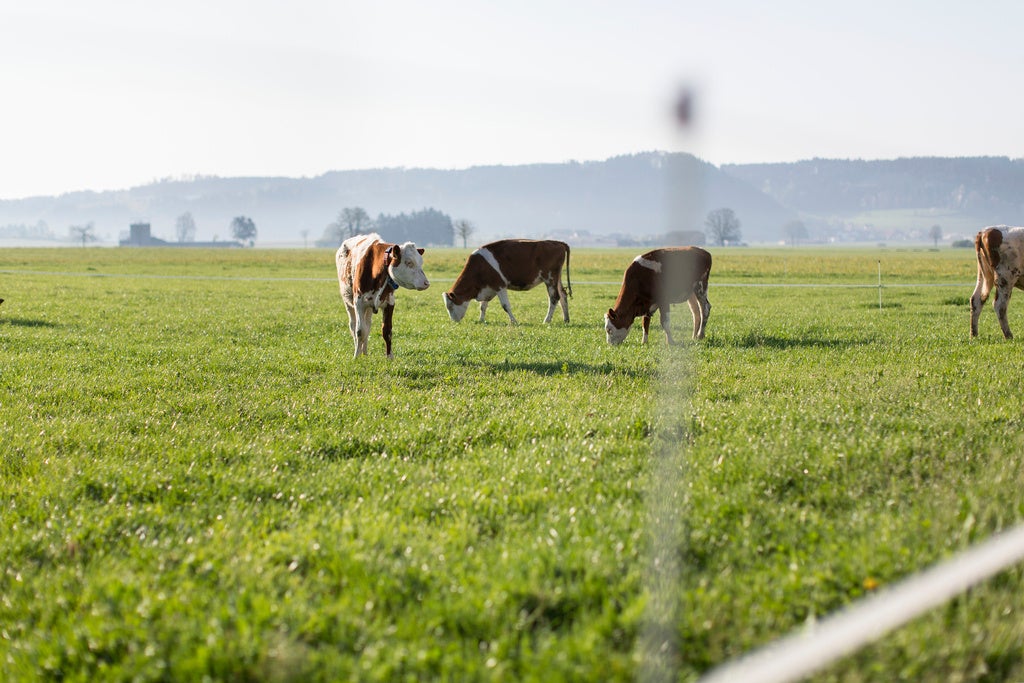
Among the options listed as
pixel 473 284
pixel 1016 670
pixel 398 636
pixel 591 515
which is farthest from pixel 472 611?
pixel 473 284

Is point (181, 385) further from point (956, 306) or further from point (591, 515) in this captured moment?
point (956, 306)

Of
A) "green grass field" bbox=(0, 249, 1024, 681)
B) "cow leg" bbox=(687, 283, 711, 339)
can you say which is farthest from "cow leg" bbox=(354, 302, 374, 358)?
"cow leg" bbox=(687, 283, 711, 339)

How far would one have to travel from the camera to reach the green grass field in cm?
415

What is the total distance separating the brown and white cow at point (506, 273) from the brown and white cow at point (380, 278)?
6469mm

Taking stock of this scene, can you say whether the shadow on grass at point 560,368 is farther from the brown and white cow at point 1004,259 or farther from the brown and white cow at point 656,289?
the brown and white cow at point 1004,259

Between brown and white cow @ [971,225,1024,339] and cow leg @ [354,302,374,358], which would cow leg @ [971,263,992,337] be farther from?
cow leg @ [354,302,374,358]

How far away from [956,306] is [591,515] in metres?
24.2

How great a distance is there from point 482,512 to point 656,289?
36.8 feet

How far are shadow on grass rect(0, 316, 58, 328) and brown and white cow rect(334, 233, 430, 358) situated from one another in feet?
29.6

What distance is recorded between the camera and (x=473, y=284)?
2144cm

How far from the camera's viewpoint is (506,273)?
71.5ft

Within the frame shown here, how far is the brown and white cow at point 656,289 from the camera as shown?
53.5 feet

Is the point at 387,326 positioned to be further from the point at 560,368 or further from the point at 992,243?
the point at 992,243

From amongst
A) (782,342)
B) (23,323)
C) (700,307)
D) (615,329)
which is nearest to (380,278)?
(615,329)
